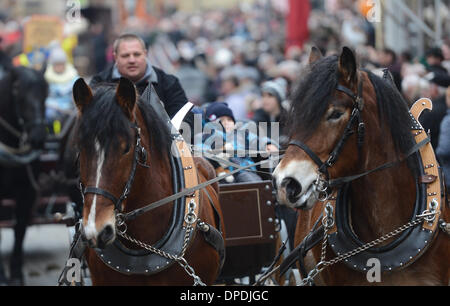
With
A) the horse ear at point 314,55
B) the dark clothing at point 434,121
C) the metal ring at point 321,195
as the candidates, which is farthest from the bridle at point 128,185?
the dark clothing at point 434,121

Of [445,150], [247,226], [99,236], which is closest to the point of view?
[99,236]

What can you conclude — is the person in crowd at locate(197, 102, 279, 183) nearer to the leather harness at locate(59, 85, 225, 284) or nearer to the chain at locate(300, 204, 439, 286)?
the leather harness at locate(59, 85, 225, 284)

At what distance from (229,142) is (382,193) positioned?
2192 millimetres

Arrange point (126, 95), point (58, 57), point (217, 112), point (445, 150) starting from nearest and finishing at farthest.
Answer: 1. point (126, 95)
2. point (445, 150)
3. point (217, 112)
4. point (58, 57)

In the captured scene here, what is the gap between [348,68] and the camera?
14.7 feet

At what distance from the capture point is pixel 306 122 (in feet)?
14.5

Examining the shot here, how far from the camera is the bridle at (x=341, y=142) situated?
14.2 ft

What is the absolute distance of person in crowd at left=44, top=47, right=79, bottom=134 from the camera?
1202 centimetres

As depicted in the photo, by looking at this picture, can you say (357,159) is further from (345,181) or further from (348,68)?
(348,68)

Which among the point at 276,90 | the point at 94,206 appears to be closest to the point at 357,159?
the point at 94,206

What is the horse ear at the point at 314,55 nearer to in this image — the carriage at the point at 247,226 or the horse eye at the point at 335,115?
the horse eye at the point at 335,115

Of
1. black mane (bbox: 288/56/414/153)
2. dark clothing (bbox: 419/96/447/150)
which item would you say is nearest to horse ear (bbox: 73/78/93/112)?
black mane (bbox: 288/56/414/153)

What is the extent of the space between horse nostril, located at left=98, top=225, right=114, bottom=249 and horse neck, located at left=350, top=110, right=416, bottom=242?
1429 mm
